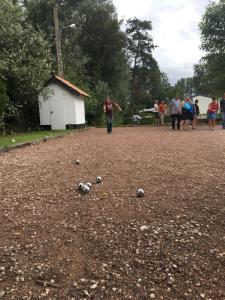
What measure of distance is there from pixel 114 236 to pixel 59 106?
21557mm

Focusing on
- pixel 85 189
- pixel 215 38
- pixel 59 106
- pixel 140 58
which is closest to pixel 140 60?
pixel 140 58

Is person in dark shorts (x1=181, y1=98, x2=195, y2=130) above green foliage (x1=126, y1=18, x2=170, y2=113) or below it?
below

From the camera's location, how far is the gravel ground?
3160 mm

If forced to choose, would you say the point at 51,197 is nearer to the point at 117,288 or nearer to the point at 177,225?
the point at 177,225

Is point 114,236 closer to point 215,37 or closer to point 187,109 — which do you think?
point 187,109

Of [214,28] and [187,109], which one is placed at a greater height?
[214,28]

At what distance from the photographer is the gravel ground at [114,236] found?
3.16 metres

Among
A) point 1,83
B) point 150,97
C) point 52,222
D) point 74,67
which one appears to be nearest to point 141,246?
point 52,222

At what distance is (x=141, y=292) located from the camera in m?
3.08

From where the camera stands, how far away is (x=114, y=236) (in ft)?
13.3

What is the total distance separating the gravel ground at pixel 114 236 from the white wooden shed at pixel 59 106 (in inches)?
718

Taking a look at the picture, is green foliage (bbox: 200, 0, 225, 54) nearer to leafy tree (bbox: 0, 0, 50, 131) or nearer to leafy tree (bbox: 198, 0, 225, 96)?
leafy tree (bbox: 198, 0, 225, 96)

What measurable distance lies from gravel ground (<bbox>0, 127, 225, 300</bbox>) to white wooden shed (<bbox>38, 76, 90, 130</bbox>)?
18248mm

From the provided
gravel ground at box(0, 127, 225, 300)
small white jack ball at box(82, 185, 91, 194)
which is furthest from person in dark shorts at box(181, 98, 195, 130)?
small white jack ball at box(82, 185, 91, 194)
